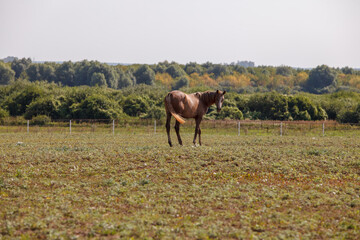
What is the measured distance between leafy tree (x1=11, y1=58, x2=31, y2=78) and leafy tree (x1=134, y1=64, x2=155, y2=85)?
4339cm

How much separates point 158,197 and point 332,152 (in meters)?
11.6

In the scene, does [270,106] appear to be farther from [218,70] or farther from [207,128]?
[218,70]

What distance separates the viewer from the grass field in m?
8.70

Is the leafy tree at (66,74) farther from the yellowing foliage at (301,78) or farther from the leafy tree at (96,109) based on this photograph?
the leafy tree at (96,109)

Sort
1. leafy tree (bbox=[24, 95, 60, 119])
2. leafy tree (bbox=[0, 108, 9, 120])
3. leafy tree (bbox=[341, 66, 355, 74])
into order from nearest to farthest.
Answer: leafy tree (bbox=[0, 108, 9, 120])
leafy tree (bbox=[24, 95, 60, 119])
leafy tree (bbox=[341, 66, 355, 74])

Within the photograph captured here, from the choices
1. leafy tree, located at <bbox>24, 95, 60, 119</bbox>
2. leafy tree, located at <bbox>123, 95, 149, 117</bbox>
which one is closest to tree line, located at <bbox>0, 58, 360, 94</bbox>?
leafy tree, located at <bbox>123, 95, 149, 117</bbox>

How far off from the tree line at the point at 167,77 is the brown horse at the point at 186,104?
344 feet

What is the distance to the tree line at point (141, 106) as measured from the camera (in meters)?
55.0

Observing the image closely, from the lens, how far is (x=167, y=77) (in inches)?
Answer: 5482

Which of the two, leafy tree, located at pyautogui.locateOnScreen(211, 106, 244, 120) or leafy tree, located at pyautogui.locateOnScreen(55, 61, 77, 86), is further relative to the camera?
leafy tree, located at pyautogui.locateOnScreen(55, 61, 77, 86)

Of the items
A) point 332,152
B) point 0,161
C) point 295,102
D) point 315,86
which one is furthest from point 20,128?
point 315,86

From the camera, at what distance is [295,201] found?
1126 cm

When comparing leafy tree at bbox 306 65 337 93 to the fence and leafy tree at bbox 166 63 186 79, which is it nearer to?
leafy tree at bbox 166 63 186 79

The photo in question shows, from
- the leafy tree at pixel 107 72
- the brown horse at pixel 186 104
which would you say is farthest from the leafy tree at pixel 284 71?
the brown horse at pixel 186 104
